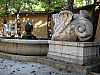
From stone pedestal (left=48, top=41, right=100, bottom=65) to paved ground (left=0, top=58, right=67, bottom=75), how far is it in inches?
22.0

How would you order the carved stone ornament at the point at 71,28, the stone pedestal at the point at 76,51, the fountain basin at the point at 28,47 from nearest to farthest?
the stone pedestal at the point at 76,51 < the carved stone ornament at the point at 71,28 < the fountain basin at the point at 28,47

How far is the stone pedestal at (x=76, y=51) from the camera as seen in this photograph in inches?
258

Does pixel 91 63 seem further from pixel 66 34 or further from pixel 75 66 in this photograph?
pixel 66 34

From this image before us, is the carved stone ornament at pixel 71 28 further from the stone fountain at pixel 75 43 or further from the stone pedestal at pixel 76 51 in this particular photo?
the stone pedestal at pixel 76 51

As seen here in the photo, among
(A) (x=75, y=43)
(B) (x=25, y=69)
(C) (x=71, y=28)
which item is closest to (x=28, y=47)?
(B) (x=25, y=69)

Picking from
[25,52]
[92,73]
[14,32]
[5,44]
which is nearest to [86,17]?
[92,73]

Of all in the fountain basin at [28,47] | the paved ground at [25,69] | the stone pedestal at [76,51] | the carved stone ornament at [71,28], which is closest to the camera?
the stone pedestal at [76,51]

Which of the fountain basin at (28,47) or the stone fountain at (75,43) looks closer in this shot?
the stone fountain at (75,43)

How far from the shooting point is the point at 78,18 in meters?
7.19

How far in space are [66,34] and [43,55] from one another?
1692 mm

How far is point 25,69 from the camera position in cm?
728

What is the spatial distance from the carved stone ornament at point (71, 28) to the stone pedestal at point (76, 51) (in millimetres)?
260

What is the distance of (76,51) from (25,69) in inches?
71.7

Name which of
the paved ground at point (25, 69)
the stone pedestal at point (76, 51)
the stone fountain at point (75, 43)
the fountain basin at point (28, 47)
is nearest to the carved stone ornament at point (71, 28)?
the stone fountain at point (75, 43)
